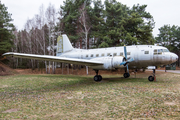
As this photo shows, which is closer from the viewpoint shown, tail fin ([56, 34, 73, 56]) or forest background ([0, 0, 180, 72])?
tail fin ([56, 34, 73, 56])

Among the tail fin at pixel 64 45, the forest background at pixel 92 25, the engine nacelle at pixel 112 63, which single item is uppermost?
the forest background at pixel 92 25

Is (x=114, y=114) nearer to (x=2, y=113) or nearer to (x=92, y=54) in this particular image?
(x=2, y=113)

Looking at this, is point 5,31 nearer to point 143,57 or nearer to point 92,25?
point 92,25

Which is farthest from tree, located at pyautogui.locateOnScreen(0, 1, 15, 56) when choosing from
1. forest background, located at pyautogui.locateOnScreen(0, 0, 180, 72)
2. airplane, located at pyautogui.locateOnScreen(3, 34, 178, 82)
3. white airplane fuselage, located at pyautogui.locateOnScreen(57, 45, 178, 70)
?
white airplane fuselage, located at pyautogui.locateOnScreen(57, 45, 178, 70)

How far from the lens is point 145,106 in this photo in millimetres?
5699

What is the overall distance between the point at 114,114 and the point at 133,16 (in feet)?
80.7

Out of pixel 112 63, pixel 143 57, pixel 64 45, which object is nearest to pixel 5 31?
pixel 64 45

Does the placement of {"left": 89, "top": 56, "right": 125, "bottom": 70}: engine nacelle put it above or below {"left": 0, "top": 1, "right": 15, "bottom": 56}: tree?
below

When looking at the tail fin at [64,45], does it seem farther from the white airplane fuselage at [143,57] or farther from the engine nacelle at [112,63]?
the engine nacelle at [112,63]

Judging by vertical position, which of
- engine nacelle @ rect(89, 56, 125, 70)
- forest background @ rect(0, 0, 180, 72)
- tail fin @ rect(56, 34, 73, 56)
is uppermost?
forest background @ rect(0, 0, 180, 72)

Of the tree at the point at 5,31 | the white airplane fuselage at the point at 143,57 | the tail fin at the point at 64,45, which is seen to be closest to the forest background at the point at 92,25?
the tree at the point at 5,31

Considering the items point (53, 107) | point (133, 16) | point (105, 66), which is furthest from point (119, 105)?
point (133, 16)

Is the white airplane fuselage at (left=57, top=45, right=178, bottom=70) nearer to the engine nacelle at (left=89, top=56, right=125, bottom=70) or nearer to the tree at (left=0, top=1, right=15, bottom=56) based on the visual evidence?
the engine nacelle at (left=89, top=56, right=125, bottom=70)

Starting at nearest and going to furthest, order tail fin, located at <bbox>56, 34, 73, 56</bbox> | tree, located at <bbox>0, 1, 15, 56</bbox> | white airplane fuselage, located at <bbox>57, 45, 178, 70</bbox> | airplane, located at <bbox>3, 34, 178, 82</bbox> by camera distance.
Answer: airplane, located at <bbox>3, 34, 178, 82</bbox>, white airplane fuselage, located at <bbox>57, 45, 178, 70</bbox>, tail fin, located at <bbox>56, 34, 73, 56</bbox>, tree, located at <bbox>0, 1, 15, 56</bbox>
